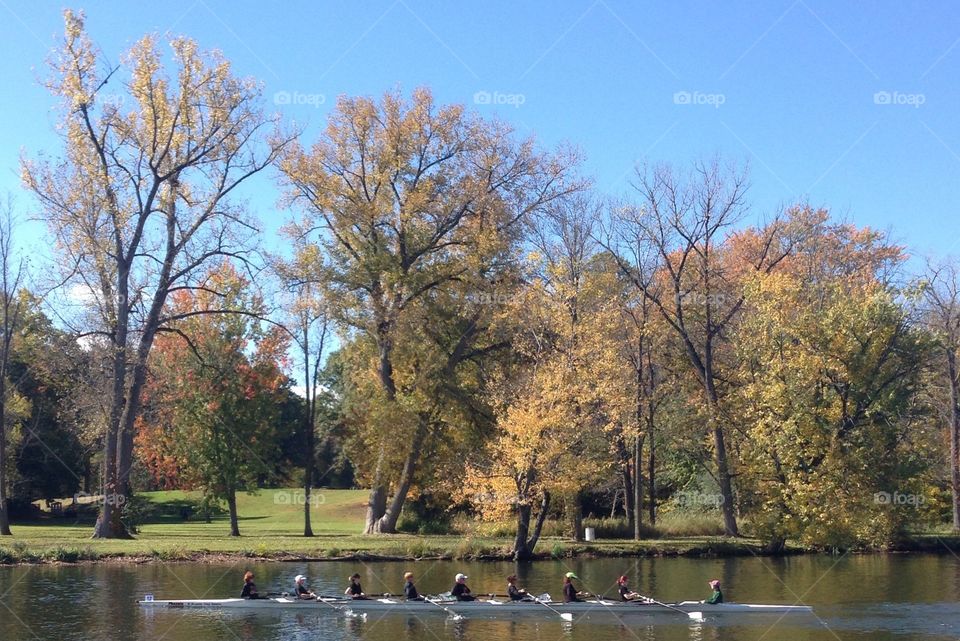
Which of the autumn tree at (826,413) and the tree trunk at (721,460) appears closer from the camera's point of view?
the autumn tree at (826,413)

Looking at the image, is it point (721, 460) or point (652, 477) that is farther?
point (652, 477)

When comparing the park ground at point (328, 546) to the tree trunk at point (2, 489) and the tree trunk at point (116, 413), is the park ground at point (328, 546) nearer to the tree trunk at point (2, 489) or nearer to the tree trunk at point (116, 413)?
the tree trunk at point (2, 489)

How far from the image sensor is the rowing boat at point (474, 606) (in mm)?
25938

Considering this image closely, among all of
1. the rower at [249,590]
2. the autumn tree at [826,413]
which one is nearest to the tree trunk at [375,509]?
the autumn tree at [826,413]

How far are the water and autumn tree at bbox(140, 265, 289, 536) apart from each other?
12.0 m

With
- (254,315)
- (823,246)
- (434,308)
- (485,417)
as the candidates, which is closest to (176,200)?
(254,315)

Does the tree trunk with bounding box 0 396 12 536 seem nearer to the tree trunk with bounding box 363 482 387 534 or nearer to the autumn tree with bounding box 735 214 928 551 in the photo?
the tree trunk with bounding box 363 482 387 534

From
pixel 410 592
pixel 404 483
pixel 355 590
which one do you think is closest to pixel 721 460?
pixel 404 483

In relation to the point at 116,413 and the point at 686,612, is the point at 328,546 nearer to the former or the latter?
the point at 116,413

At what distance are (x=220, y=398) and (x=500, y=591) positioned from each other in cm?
2251

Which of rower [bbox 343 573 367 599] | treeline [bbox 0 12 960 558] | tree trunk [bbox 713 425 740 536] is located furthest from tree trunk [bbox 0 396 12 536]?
tree trunk [bbox 713 425 740 536]

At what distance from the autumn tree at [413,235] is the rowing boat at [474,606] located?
17.7m

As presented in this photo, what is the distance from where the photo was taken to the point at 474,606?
26625 millimetres

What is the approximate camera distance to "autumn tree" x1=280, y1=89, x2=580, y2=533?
44.8 meters
